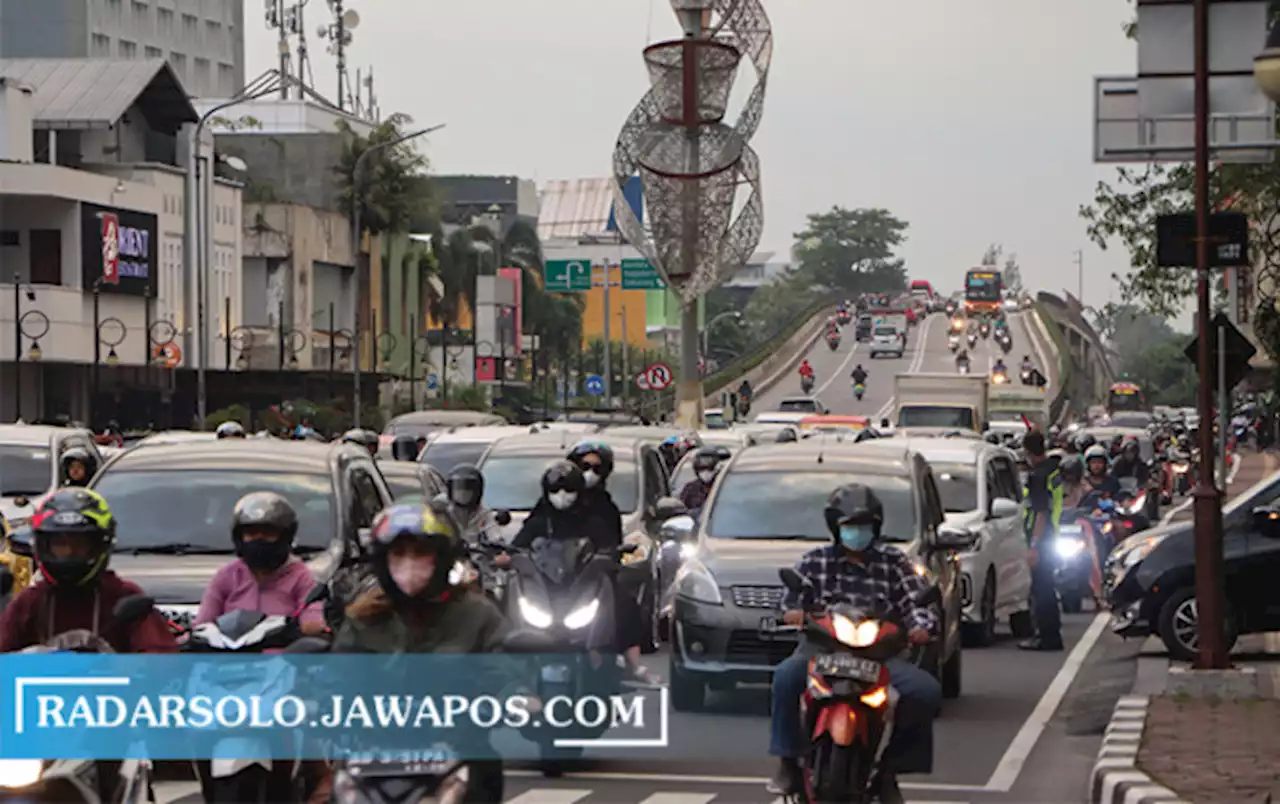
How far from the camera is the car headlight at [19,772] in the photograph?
785 centimetres

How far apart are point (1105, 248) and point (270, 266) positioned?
41742 millimetres

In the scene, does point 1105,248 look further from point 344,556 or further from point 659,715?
point 344,556

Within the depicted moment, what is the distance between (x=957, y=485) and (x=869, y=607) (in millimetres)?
13387

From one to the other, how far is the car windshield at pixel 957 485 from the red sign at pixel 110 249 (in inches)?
1794

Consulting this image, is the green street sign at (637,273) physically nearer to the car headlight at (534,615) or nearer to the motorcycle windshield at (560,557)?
the motorcycle windshield at (560,557)

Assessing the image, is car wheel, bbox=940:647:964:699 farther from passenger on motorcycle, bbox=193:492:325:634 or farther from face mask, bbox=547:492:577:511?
passenger on motorcycle, bbox=193:492:325:634

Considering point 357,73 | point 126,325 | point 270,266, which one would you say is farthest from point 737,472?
point 357,73

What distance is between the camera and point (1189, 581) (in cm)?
2059

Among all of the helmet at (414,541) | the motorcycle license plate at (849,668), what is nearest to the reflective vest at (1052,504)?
the motorcycle license plate at (849,668)

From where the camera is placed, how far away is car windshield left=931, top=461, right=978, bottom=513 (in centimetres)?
2320

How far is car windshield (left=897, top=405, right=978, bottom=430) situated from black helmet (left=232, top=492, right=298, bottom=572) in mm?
47425

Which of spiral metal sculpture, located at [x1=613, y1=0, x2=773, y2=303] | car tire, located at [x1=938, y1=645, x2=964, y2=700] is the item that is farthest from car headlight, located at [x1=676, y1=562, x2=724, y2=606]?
spiral metal sculpture, located at [x1=613, y1=0, x2=773, y2=303]

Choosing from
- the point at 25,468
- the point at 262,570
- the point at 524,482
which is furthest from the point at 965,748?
the point at 25,468

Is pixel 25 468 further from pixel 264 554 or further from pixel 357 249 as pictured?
pixel 357 249
